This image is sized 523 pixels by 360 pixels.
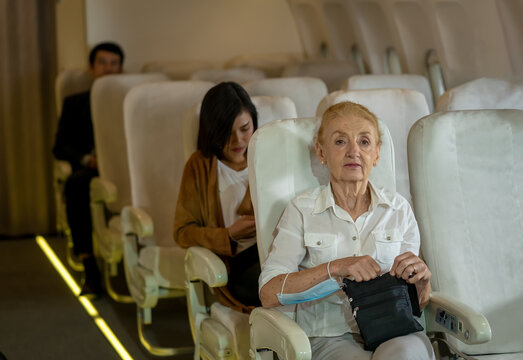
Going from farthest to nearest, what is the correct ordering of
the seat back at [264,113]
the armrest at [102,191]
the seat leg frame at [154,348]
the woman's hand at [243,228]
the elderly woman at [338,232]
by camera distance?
1. the armrest at [102,191]
2. the seat leg frame at [154,348]
3. the seat back at [264,113]
4. the woman's hand at [243,228]
5. the elderly woman at [338,232]

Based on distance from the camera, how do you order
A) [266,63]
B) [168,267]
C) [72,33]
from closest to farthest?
[168,267] < [266,63] < [72,33]

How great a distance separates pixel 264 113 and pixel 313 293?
1204mm

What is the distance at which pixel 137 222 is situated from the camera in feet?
13.2

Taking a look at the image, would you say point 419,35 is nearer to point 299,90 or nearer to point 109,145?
point 299,90

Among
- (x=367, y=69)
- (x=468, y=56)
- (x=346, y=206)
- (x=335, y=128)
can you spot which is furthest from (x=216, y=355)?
(x=367, y=69)

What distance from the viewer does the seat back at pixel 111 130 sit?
497 cm

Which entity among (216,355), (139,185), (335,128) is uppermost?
(335,128)

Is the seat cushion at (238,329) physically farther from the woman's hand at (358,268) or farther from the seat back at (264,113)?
the seat back at (264,113)

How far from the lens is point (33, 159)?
7309mm

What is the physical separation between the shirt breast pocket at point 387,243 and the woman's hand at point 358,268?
178mm

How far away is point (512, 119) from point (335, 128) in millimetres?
632

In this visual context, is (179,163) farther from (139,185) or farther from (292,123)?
(292,123)

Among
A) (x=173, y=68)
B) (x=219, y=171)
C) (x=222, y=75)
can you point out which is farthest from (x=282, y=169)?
(x=173, y=68)

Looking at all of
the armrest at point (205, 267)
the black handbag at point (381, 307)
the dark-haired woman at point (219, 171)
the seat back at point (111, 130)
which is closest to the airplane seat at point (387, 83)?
the dark-haired woman at point (219, 171)
